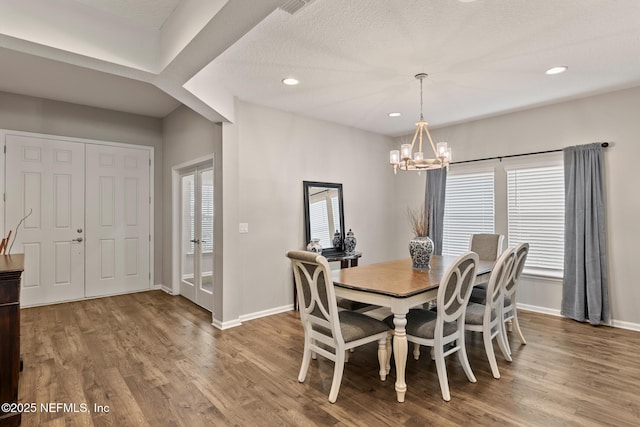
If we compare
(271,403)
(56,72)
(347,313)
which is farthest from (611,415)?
(56,72)

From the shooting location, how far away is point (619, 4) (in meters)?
2.24

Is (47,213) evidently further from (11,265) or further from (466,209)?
(466,209)

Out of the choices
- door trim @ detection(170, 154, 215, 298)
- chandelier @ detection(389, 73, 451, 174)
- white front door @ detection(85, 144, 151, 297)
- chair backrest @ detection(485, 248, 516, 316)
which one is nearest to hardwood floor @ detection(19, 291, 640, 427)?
chair backrest @ detection(485, 248, 516, 316)

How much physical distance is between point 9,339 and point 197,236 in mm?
2873

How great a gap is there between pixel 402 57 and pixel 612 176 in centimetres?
295

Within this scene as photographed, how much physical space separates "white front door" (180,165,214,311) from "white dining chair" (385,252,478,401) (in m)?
2.92

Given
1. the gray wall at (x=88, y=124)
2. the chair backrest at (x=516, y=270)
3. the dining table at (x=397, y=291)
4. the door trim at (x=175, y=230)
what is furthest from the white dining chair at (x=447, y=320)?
the gray wall at (x=88, y=124)

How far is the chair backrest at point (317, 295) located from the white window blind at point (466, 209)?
347cm

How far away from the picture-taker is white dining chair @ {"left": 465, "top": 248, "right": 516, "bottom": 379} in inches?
105

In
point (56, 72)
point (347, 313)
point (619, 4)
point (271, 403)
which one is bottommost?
point (271, 403)

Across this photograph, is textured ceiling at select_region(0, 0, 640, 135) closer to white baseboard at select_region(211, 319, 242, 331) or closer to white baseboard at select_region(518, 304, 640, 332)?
white baseboard at select_region(211, 319, 242, 331)

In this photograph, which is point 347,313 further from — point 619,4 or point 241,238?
point 619,4

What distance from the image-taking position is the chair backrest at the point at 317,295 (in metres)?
2.31

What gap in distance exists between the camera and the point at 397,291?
233 centimetres
